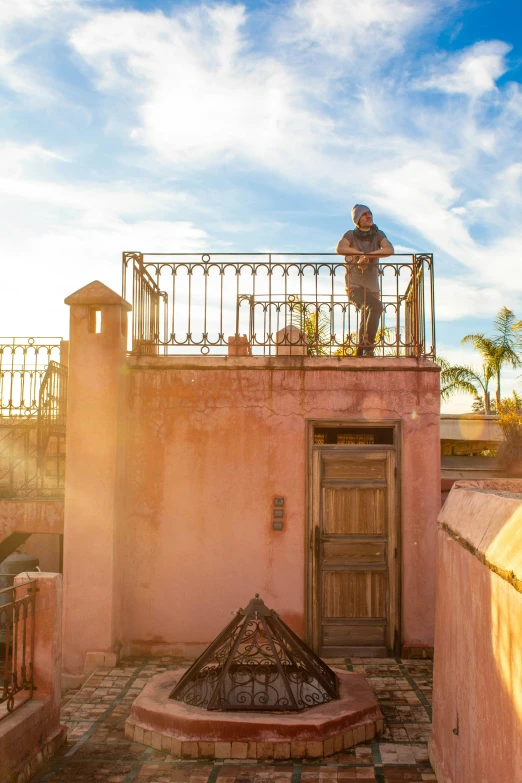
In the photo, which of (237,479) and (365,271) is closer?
(237,479)

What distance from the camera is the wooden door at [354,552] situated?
802 cm

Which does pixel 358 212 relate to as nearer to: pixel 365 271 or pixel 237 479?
pixel 365 271

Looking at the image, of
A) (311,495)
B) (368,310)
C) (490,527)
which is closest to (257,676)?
(311,495)

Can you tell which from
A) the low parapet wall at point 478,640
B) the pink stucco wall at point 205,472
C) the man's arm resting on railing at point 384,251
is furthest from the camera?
the man's arm resting on railing at point 384,251

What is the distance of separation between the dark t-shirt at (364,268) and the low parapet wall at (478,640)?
12.7 feet

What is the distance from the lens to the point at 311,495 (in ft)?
26.8

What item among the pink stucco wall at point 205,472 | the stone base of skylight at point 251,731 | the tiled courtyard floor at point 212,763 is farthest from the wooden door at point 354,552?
the stone base of skylight at point 251,731

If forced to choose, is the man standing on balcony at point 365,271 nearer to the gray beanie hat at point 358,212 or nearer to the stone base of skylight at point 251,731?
the gray beanie hat at point 358,212

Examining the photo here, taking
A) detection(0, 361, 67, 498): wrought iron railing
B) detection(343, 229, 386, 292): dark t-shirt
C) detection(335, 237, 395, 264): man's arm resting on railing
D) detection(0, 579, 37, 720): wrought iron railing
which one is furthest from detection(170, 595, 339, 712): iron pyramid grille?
detection(335, 237, 395, 264): man's arm resting on railing

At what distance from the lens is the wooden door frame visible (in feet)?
26.3

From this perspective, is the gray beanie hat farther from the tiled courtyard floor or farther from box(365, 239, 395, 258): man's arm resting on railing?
the tiled courtyard floor

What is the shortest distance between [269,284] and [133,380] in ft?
6.50

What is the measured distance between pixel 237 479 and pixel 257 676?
263 centimetres

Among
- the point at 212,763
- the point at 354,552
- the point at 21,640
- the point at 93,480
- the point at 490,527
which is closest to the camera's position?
the point at 490,527
